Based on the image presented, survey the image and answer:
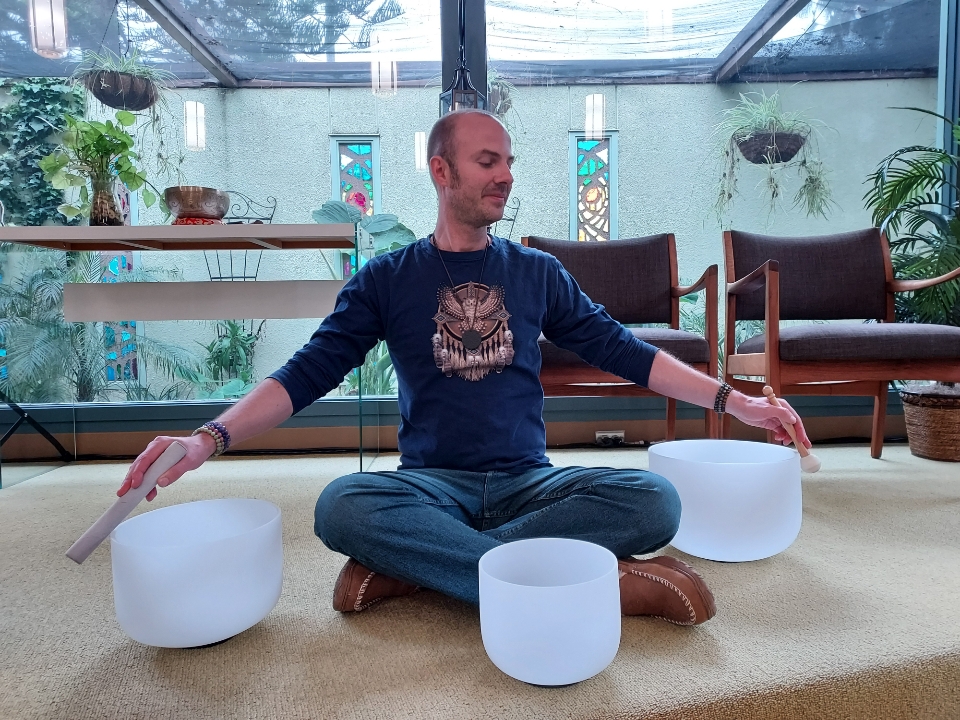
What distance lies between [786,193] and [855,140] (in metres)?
0.41

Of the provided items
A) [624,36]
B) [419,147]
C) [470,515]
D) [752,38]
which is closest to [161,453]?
[470,515]

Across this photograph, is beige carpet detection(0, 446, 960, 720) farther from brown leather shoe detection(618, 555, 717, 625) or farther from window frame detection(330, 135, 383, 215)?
window frame detection(330, 135, 383, 215)

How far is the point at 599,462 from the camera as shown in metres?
2.48

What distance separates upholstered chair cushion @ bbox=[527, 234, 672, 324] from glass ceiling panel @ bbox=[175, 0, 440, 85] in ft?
3.53

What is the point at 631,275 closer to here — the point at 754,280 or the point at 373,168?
the point at 754,280

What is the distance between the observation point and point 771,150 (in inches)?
117

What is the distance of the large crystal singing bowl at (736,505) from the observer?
122cm

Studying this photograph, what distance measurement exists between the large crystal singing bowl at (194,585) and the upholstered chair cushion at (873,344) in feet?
5.28

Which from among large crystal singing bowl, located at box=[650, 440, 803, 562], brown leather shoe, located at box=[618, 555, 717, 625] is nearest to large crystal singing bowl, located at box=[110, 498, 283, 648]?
brown leather shoe, located at box=[618, 555, 717, 625]

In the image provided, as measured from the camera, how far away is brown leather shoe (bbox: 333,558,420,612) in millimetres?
1144

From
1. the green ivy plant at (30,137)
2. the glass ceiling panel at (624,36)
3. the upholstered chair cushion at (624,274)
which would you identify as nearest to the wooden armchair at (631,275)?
the upholstered chair cushion at (624,274)

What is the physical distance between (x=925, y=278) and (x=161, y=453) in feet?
8.79

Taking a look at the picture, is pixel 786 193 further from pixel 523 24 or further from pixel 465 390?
pixel 465 390

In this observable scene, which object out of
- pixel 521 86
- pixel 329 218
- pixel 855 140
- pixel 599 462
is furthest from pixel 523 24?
pixel 599 462
